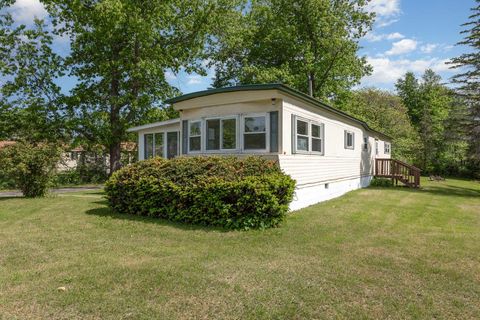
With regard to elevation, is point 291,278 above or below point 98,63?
below


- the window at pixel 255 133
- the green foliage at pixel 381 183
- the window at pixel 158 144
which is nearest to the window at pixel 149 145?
the window at pixel 158 144

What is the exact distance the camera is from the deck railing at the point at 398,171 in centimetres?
1719

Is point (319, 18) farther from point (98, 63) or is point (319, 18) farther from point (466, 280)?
point (466, 280)

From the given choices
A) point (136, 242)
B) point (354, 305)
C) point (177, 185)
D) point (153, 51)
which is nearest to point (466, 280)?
point (354, 305)

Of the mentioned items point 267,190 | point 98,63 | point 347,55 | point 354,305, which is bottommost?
point 354,305

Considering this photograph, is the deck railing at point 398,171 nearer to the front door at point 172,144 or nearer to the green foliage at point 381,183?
the green foliage at point 381,183

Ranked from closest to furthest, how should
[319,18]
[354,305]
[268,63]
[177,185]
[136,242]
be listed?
[354,305] → [136,242] → [177,185] → [319,18] → [268,63]

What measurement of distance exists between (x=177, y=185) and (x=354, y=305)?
4.95m

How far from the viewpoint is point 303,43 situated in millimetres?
24406

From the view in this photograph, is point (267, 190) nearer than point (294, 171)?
Yes

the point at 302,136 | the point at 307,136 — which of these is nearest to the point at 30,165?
the point at 302,136

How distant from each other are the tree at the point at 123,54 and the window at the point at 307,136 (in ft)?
39.3

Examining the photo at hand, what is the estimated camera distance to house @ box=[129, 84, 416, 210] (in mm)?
9109

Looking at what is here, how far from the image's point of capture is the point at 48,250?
5.31m
